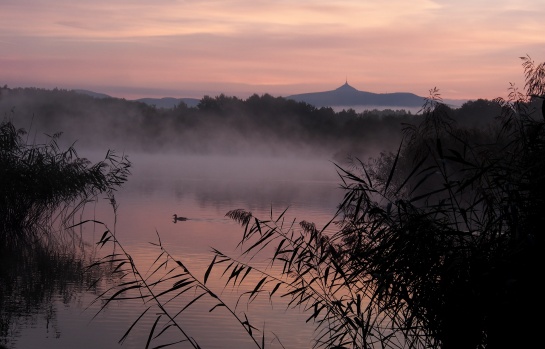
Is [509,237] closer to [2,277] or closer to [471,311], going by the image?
[471,311]

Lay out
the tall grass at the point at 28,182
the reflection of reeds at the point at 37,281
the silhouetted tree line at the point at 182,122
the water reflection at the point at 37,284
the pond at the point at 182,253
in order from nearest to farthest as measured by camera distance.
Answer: the pond at the point at 182,253 < the water reflection at the point at 37,284 < the reflection of reeds at the point at 37,281 < the tall grass at the point at 28,182 < the silhouetted tree line at the point at 182,122

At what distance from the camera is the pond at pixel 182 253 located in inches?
515

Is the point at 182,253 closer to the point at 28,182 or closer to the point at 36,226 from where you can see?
the point at 28,182

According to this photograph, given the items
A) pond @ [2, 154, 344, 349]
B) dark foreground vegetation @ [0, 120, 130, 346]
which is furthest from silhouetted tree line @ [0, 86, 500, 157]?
dark foreground vegetation @ [0, 120, 130, 346]

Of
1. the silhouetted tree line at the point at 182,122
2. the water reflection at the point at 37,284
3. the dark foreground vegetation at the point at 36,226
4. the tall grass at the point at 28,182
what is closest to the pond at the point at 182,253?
the water reflection at the point at 37,284

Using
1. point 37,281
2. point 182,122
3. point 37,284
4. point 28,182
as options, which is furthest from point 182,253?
point 182,122

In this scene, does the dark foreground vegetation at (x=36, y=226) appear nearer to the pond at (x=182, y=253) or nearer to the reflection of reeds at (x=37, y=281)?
the reflection of reeds at (x=37, y=281)

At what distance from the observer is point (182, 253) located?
843 inches

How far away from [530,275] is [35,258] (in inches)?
586

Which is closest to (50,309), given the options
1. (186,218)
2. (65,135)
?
(186,218)

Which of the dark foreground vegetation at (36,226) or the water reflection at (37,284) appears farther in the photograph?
the dark foreground vegetation at (36,226)

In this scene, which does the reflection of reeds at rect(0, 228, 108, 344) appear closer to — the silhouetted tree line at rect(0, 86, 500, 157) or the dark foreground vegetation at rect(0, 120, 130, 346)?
the dark foreground vegetation at rect(0, 120, 130, 346)

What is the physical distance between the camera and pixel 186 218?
29578mm

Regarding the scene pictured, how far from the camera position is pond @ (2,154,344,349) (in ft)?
42.9
